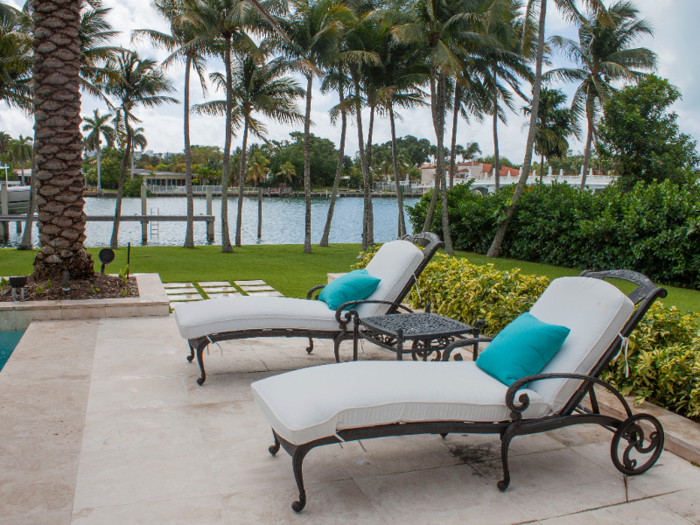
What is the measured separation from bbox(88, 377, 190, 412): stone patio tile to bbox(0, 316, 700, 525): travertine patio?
12 millimetres

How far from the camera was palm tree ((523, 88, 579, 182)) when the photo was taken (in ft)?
91.8

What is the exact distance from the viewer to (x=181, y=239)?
1034 inches

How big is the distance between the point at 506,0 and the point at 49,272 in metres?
12.8

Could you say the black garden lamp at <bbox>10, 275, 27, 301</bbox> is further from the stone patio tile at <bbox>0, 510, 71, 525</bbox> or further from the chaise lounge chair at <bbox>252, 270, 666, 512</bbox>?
the chaise lounge chair at <bbox>252, 270, 666, 512</bbox>

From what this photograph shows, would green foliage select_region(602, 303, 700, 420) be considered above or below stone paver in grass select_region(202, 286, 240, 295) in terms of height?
above

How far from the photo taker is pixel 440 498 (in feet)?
7.92

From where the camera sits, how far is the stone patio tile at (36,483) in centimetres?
228

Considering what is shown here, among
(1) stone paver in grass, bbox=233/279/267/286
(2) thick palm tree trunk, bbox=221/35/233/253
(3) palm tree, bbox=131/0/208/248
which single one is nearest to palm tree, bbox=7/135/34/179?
(3) palm tree, bbox=131/0/208/248

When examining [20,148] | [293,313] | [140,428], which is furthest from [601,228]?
[20,148]

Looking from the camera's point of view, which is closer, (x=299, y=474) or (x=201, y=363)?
(x=299, y=474)

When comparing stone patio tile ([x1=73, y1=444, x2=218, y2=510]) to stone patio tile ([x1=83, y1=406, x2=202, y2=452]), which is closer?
stone patio tile ([x1=73, y1=444, x2=218, y2=510])

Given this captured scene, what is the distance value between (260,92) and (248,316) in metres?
15.4

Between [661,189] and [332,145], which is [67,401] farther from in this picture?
[332,145]

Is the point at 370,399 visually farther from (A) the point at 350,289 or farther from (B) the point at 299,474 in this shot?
(A) the point at 350,289
